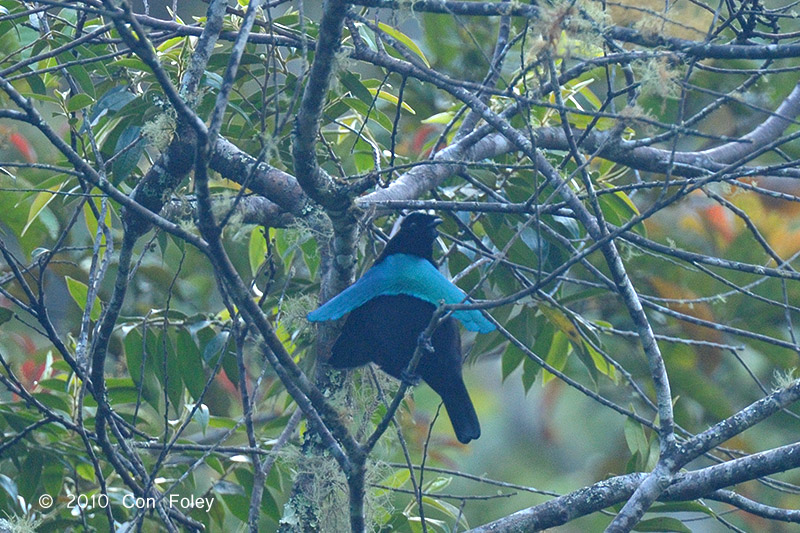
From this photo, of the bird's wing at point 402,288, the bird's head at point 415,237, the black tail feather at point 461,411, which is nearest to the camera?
the bird's wing at point 402,288

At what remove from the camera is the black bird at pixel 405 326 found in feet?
8.10

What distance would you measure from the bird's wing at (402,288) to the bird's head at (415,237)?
2.5 inches

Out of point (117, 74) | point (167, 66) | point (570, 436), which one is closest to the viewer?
point (167, 66)

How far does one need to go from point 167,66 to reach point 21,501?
1.73 meters

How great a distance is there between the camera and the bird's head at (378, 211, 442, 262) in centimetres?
272

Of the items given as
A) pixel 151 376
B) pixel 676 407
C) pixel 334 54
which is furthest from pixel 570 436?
pixel 334 54

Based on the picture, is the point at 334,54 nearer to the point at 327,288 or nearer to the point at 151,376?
the point at 327,288

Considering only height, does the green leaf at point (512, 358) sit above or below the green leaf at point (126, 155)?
below

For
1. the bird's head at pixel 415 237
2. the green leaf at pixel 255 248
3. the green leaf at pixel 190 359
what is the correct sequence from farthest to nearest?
the green leaf at pixel 255 248
the green leaf at pixel 190 359
the bird's head at pixel 415 237

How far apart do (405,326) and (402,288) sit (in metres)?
0.13

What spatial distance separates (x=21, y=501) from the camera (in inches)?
116

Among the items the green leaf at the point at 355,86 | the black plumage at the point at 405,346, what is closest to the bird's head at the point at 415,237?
the black plumage at the point at 405,346

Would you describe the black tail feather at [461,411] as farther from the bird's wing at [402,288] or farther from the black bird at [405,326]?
the bird's wing at [402,288]

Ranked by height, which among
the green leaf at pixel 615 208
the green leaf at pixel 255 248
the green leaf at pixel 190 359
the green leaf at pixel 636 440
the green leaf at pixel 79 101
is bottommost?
the green leaf at pixel 636 440
